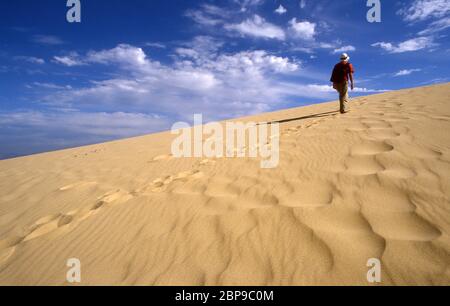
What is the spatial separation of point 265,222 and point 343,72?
6.87 metres

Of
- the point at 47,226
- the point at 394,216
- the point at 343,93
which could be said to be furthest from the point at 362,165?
the point at 343,93

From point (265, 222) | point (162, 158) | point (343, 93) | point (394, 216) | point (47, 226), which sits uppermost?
point (343, 93)

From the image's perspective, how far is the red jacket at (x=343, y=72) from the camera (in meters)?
7.46

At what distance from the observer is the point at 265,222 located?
2334mm

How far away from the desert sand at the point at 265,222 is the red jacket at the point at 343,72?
351 cm

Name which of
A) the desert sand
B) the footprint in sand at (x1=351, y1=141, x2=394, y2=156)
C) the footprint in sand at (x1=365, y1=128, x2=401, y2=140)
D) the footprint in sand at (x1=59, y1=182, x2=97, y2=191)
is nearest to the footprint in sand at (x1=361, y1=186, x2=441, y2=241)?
the desert sand

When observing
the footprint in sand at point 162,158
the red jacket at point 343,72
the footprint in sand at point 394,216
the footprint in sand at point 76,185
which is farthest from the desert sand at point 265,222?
the red jacket at point 343,72

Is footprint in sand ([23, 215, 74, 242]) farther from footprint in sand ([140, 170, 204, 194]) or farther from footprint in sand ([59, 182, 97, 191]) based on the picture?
footprint in sand ([59, 182, 97, 191])

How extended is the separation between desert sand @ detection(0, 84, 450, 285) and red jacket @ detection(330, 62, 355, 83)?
11.5 ft

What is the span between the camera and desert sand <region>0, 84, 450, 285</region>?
178 cm

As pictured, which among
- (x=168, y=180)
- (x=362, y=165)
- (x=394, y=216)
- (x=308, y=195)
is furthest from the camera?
(x=168, y=180)

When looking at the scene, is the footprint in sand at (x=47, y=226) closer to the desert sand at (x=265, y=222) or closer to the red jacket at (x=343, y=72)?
the desert sand at (x=265, y=222)

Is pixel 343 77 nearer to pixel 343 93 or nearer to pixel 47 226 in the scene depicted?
pixel 343 93

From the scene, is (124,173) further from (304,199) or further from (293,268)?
(293,268)
